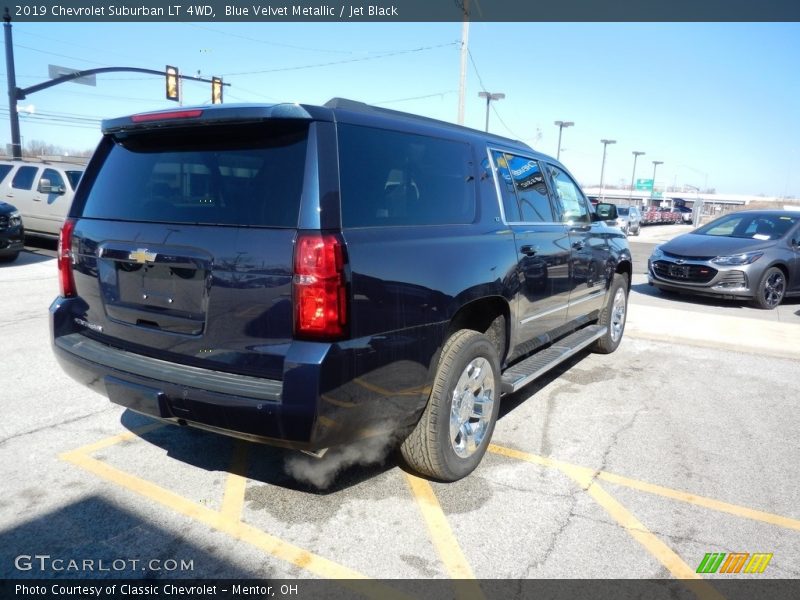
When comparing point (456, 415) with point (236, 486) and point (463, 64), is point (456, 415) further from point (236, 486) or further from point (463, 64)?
point (463, 64)

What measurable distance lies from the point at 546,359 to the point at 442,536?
196 centimetres

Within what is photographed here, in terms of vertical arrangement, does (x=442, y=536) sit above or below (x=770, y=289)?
below

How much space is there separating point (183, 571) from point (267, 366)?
962 mm

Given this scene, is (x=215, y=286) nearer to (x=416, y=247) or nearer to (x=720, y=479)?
(x=416, y=247)

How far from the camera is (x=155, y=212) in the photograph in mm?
2887

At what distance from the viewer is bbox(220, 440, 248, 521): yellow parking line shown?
3010mm

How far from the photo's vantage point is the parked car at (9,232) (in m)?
10.5

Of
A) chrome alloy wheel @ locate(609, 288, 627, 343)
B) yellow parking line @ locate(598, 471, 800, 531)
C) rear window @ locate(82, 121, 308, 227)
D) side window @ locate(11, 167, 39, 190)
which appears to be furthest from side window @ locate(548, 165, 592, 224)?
side window @ locate(11, 167, 39, 190)

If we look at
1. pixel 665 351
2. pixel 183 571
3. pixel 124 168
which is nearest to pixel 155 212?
pixel 124 168

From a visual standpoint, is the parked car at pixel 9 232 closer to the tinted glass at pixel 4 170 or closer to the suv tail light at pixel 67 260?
the tinted glass at pixel 4 170

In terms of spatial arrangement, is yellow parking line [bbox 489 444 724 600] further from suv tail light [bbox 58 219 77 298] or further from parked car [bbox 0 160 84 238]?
parked car [bbox 0 160 84 238]

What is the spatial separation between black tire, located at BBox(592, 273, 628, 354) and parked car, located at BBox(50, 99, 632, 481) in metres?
2.77

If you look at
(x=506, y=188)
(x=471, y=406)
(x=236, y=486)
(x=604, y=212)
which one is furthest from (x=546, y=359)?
(x=236, y=486)

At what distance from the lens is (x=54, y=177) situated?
13.4 meters
